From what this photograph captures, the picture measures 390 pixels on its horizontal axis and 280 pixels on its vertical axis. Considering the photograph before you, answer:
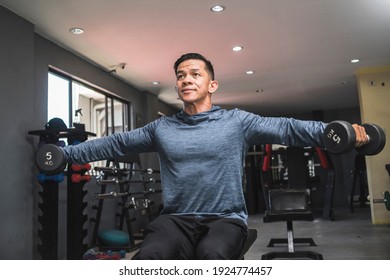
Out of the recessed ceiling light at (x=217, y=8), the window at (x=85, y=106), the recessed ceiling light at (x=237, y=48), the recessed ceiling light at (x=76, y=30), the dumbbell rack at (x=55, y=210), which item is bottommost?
the dumbbell rack at (x=55, y=210)

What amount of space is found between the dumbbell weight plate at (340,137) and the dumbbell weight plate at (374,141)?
96 mm

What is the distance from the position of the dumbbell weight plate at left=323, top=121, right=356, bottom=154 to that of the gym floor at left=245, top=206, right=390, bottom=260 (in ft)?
8.73

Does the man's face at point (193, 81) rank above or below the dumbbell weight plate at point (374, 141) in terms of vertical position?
above

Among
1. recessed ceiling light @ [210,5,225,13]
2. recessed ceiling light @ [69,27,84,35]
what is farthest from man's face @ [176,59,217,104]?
recessed ceiling light @ [69,27,84,35]

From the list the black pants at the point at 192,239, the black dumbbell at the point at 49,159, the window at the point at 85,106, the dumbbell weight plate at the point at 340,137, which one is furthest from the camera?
the window at the point at 85,106

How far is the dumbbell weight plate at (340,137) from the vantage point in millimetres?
1100

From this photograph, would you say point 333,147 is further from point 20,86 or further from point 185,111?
point 20,86

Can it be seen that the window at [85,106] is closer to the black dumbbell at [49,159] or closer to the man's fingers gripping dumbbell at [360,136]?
the black dumbbell at [49,159]

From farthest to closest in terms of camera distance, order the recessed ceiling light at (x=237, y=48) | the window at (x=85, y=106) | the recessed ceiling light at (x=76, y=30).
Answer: the recessed ceiling light at (x=237, y=48)
the window at (x=85, y=106)
the recessed ceiling light at (x=76, y=30)

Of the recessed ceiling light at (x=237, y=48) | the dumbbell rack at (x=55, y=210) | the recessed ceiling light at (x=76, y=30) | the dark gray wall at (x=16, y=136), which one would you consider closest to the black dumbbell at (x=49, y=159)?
the dumbbell rack at (x=55, y=210)

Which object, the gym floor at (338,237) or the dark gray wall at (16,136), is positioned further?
the gym floor at (338,237)

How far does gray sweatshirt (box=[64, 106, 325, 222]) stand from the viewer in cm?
130

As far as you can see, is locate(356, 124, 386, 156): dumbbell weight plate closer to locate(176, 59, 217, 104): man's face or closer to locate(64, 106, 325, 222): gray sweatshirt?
locate(64, 106, 325, 222): gray sweatshirt

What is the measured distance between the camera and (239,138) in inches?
53.2
